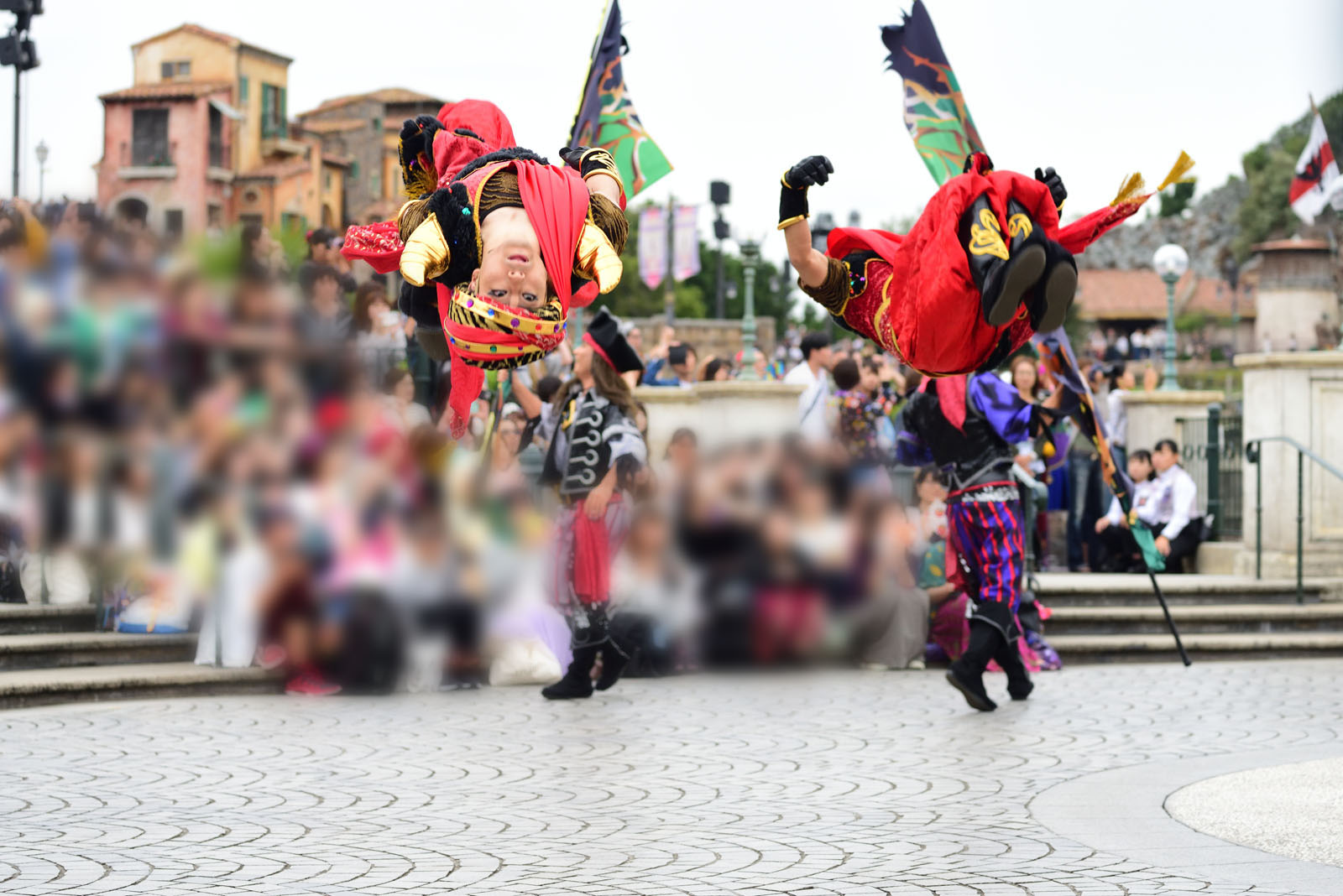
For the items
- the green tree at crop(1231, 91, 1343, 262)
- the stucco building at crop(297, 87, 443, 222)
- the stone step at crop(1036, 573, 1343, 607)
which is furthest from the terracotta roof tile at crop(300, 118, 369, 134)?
the green tree at crop(1231, 91, 1343, 262)

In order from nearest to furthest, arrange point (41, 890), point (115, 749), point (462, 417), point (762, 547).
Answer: point (762, 547) → point (462, 417) → point (41, 890) → point (115, 749)

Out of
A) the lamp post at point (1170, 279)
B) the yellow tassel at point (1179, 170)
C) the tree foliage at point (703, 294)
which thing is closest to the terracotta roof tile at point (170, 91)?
the yellow tassel at point (1179, 170)

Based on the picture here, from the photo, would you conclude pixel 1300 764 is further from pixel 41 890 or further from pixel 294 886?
pixel 41 890

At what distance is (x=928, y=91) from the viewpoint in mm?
3254

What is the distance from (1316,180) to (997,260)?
20017mm

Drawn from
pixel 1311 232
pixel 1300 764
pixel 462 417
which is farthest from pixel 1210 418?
pixel 1311 232

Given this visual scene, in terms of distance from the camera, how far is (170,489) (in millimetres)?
1972

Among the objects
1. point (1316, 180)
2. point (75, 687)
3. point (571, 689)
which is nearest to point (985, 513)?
point (571, 689)

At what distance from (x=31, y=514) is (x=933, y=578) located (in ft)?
25.8

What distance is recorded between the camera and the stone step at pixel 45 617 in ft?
10.2

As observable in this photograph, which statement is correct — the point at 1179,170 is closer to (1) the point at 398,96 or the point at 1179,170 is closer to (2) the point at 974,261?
(2) the point at 974,261

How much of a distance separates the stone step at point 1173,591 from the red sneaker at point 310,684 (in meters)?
12.9

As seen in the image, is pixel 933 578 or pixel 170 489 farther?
pixel 933 578

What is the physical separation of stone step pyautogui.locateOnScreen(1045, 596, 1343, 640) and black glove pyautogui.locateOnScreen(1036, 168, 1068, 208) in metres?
12.3
